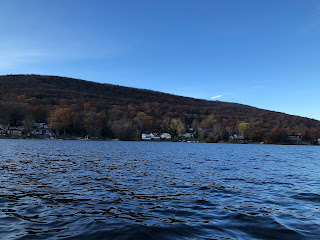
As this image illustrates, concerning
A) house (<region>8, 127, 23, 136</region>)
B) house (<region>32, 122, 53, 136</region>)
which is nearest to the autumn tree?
house (<region>32, 122, 53, 136</region>)

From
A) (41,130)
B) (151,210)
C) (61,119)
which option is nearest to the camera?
(151,210)

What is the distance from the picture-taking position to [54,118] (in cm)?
16900

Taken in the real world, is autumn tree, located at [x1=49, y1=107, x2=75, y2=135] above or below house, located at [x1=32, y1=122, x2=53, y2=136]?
above

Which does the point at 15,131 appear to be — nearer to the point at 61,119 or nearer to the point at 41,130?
the point at 41,130

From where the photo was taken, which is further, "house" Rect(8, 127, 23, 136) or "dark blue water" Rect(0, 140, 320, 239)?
"house" Rect(8, 127, 23, 136)

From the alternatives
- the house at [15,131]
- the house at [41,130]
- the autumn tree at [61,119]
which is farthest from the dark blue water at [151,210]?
the house at [41,130]

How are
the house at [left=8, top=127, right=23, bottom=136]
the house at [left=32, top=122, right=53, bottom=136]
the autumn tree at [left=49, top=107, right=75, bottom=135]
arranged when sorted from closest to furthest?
the house at [left=8, top=127, right=23, bottom=136]
the autumn tree at [left=49, top=107, right=75, bottom=135]
the house at [left=32, top=122, right=53, bottom=136]

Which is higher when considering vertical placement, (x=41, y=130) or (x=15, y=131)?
(x=41, y=130)

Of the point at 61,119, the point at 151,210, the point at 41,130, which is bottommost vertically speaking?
the point at 151,210

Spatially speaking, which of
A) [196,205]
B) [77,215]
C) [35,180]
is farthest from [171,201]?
[35,180]

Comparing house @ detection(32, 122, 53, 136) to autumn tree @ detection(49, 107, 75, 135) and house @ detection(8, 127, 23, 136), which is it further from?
house @ detection(8, 127, 23, 136)

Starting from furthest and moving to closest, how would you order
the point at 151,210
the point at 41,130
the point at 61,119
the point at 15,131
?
the point at 41,130 < the point at 61,119 < the point at 15,131 < the point at 151,210

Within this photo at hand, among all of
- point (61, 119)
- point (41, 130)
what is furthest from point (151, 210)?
point (41, 130)

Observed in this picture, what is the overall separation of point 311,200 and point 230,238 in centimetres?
910
